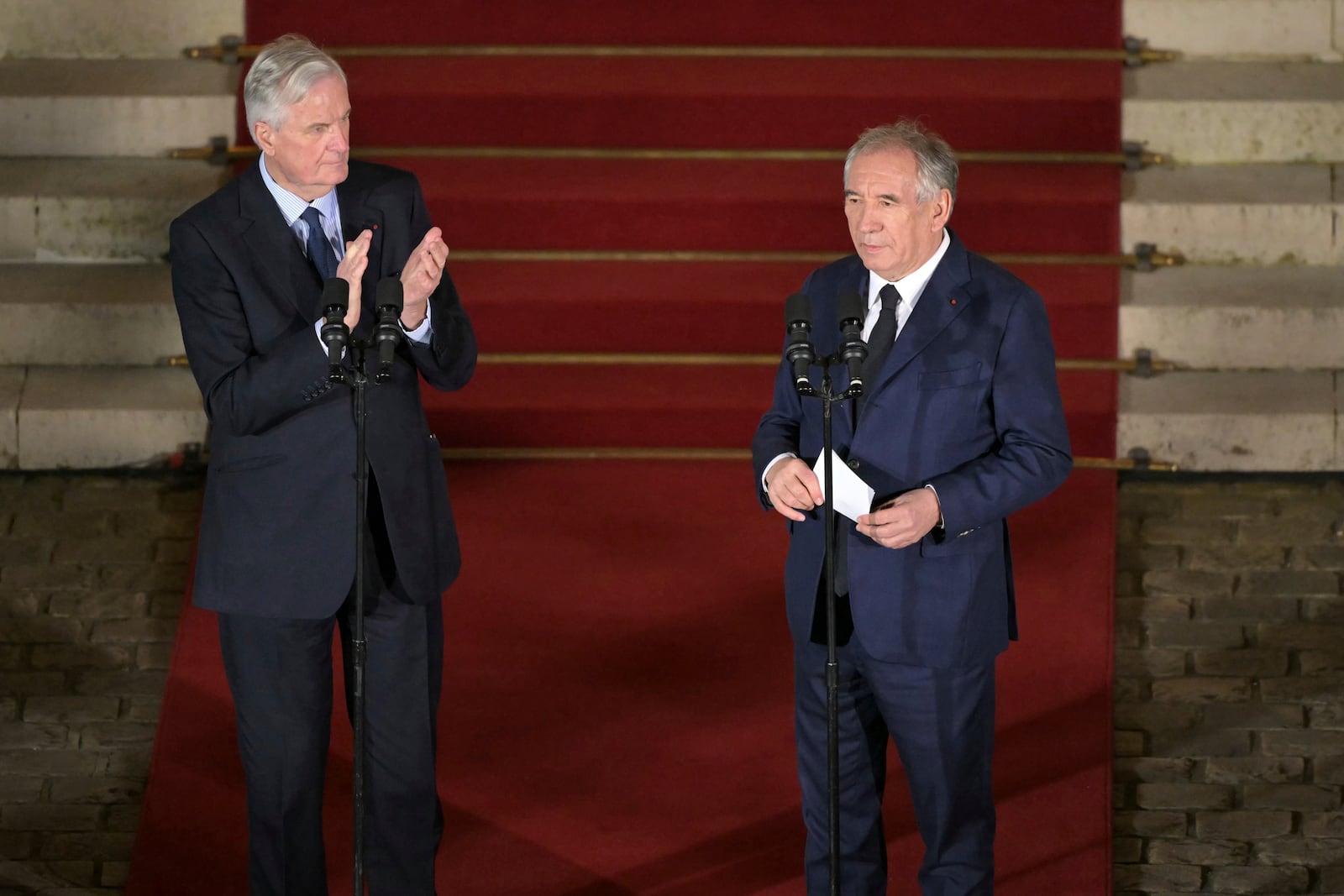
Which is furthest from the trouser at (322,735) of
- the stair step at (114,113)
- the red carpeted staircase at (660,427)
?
the stair step at (114,113)

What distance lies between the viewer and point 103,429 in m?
5.27

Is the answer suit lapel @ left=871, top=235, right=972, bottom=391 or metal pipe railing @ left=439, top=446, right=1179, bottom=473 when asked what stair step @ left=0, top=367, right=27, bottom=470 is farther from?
suit lapel @ left=871, top=235, right=972, bottom=391

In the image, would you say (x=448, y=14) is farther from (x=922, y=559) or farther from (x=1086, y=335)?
(x=922, y=559)

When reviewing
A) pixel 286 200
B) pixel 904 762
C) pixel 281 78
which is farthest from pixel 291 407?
pixel 904 762

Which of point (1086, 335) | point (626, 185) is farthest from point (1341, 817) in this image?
point (626, 185)

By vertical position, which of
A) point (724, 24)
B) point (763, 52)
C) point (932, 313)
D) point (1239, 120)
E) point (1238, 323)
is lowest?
point (1238, 323)

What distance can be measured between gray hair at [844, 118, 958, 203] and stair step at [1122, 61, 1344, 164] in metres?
2.91

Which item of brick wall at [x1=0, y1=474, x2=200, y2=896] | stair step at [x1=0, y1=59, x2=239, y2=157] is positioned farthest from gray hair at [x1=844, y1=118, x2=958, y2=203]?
stair step at [x1=0, y1=59, x2=239, y2=157]

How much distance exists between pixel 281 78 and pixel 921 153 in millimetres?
1080

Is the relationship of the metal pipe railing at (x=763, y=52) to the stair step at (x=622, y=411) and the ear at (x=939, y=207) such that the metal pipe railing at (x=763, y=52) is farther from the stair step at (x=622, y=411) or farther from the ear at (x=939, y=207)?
the ear at (x=939, y=207)

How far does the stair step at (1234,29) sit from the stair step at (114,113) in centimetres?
305

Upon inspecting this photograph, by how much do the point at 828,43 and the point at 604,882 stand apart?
3219mm

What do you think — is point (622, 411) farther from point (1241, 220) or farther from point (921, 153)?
point (921, 153)

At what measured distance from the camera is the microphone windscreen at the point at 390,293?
2.83 m
